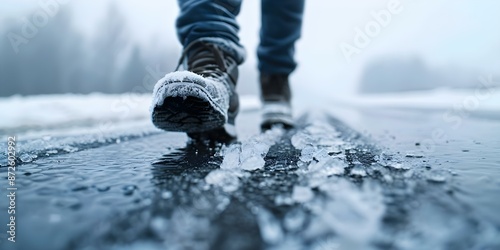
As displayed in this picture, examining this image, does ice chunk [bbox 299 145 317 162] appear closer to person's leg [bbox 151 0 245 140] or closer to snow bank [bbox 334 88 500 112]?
person's leg [bbox 151 0 245 140]

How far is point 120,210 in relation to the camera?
0.34 metres

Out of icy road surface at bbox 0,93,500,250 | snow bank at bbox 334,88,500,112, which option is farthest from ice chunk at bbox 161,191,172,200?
snow bank at bbox 334,88,500,112

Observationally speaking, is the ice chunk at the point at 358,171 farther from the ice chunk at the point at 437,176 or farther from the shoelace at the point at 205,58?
the shoelace at the point at 205,58

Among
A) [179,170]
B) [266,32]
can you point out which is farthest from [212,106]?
[266,32]

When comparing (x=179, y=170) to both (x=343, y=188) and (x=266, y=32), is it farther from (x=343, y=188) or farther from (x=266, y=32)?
(x=266, y=32)

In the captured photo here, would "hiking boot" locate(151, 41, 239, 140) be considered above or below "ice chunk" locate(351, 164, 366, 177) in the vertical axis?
above

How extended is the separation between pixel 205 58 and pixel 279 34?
0.48 m

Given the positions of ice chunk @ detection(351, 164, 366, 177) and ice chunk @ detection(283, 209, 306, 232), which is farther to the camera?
ice chunk @ detection(351, 164, 366, 177)

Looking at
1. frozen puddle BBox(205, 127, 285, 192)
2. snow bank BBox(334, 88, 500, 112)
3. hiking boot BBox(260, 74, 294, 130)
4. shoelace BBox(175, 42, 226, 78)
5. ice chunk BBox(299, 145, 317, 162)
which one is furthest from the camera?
snow bank BBox(334, 88, 500, 112)

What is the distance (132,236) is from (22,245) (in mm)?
98

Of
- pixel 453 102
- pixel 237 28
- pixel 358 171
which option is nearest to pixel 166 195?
pixel 358 171

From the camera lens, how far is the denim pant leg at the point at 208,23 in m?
0.86

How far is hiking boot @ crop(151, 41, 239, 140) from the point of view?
629mm

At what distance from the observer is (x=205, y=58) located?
84 centimetres
